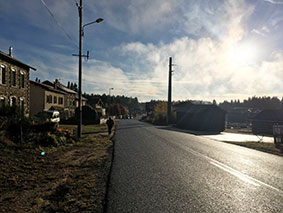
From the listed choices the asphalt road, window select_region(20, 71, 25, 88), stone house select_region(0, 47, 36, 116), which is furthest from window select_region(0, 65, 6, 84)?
the asphalt road

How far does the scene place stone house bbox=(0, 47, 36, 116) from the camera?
17.6m

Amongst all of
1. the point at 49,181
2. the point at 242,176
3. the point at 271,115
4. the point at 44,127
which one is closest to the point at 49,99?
the point at 44,127

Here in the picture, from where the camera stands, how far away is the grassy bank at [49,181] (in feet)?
11.5

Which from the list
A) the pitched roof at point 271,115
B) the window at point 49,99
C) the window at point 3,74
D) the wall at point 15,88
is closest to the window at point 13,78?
the wall at point 15,88

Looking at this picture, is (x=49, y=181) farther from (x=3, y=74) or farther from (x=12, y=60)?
(x=12, y=60)

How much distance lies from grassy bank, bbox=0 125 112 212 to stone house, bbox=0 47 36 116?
1194cm

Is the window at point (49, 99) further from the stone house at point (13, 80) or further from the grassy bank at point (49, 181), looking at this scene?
the grassy bank at point (49, 181)

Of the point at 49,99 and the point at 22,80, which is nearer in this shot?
the point at 22,80

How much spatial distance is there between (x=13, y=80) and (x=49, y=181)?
63.8 ft

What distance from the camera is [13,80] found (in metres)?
19.7

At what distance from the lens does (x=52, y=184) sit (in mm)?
4598

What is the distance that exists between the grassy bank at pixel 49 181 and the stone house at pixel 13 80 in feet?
39.2

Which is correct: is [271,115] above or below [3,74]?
below

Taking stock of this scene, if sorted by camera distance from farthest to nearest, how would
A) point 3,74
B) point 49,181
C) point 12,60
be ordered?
1. point 12,60
2. point 3,74
3. point 49,181
